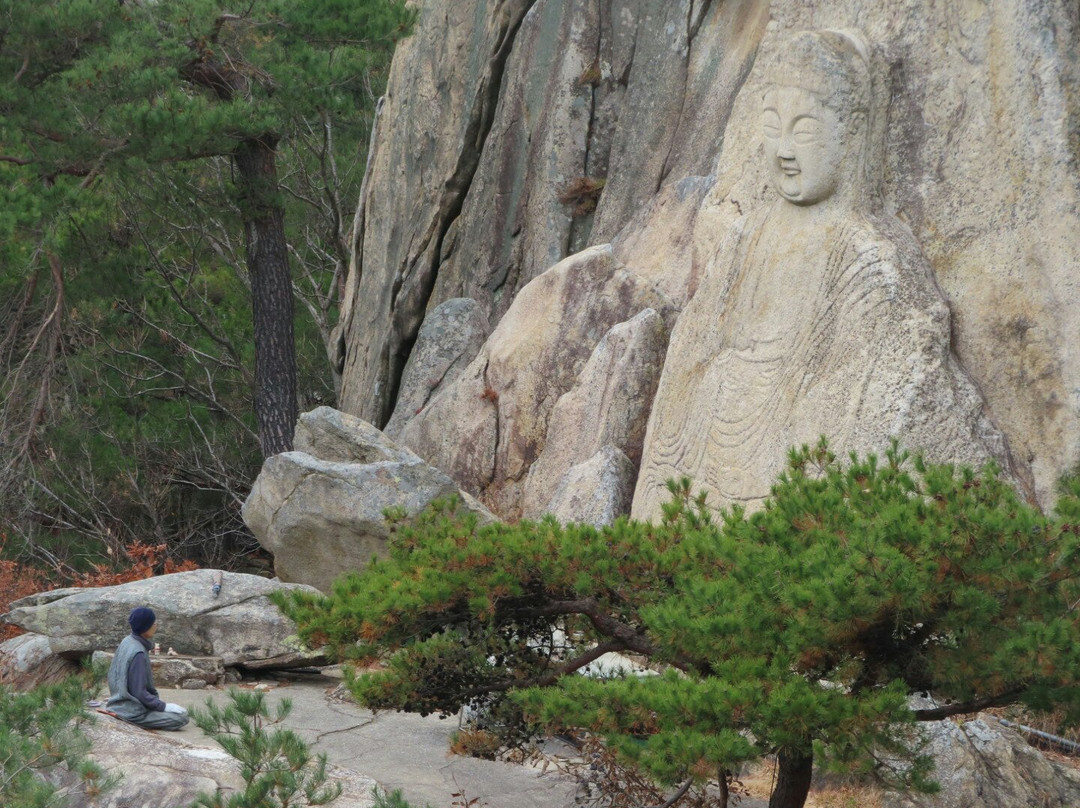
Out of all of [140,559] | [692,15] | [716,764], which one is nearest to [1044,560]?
[716,764]

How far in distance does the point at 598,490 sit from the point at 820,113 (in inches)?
109

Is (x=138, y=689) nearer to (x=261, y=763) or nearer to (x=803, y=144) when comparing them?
(x=261, y=763)

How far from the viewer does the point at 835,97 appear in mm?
7727

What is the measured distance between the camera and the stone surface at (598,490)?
352 inches

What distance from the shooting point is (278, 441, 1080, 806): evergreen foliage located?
13.6ft

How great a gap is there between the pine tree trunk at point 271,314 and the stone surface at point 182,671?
598 cm

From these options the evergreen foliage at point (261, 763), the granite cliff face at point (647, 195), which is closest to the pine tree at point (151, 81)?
the granite cliff face at point (647, 195)

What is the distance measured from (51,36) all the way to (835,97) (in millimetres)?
7712

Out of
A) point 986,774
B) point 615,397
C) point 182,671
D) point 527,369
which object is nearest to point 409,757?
point 182,671

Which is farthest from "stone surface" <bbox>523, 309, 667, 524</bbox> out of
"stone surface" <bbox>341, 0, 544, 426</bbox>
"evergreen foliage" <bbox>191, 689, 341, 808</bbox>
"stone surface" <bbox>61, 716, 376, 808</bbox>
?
"evergreen foliage" <bbox>191, 689, 341, 808</bbox>

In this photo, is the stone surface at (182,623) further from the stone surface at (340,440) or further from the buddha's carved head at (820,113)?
the buddha's carved head at (820,113)

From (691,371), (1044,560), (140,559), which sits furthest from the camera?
(140,559)

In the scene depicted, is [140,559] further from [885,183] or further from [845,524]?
[845,524]

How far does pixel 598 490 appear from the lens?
902 centimetres
